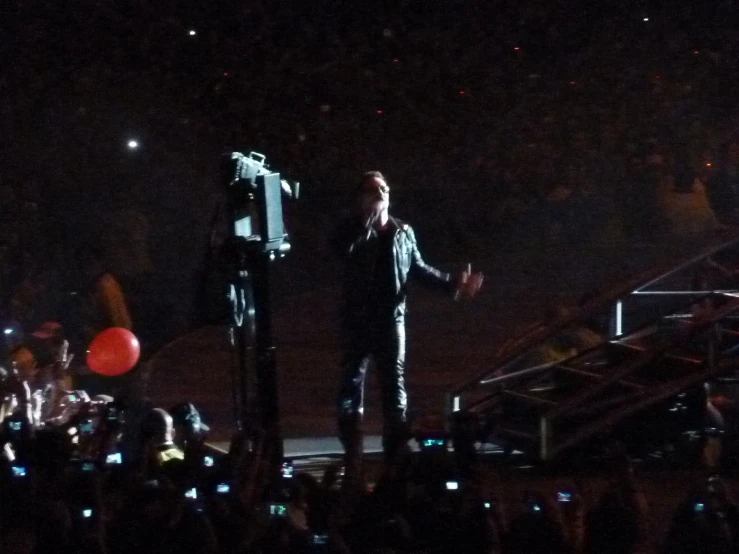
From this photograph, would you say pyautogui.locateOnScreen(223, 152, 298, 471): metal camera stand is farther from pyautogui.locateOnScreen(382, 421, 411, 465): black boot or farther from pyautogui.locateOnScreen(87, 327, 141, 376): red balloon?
pyautogui.locateOnScreen(87, 327, 141, 376): red balloon

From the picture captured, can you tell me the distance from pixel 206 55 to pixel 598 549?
288 inches

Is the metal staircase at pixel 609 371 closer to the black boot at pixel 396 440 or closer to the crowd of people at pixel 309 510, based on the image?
the black boot at pixel 396 440

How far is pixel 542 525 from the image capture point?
4.16 m

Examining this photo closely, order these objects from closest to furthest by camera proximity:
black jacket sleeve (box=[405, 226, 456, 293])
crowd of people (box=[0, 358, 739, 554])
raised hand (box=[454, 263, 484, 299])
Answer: crowd of people (box=[0, 358, 739, 554])
raised hand (box=[454, 263, 484, 299])
black jacket sleeve (box=[405, 226, 456, 293])

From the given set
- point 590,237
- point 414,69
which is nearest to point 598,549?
point 414,69

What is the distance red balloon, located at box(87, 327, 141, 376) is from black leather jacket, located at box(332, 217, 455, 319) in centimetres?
→ 180

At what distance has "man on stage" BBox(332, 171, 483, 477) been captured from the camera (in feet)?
20.4

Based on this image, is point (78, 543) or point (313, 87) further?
point (313, 87)

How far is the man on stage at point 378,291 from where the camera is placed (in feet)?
20.4

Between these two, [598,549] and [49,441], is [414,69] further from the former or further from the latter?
[598,549]

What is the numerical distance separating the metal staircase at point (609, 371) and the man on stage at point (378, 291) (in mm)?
643

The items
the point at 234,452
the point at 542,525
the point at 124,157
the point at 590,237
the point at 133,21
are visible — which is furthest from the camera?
the point at 590,237

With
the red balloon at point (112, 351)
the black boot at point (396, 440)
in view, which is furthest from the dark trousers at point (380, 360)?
the red balloon at point (112, 351)

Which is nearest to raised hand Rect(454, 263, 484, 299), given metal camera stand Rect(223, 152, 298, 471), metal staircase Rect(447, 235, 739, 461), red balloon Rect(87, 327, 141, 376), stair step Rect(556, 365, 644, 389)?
metal staircase Rect(447, 235, 739, 461)
